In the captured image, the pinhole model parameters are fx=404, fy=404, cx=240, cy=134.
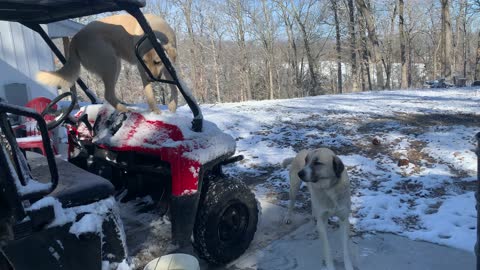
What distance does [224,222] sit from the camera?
10.6 ft

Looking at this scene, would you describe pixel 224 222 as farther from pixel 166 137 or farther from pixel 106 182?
pixel 106 182

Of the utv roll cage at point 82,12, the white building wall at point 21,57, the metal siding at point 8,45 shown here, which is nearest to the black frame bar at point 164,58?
the utv roll cage at point 82,12

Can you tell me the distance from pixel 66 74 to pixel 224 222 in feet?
5.97

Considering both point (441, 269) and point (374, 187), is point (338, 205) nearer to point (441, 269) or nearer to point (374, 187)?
point (441, 269)

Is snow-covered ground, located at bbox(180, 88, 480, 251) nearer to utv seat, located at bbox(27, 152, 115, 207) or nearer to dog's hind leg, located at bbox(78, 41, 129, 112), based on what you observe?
dog's hind leg, located at bbox(78, 41, 129, 112)

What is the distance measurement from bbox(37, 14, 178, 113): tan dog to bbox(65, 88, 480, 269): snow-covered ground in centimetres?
128

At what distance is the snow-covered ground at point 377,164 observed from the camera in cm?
380

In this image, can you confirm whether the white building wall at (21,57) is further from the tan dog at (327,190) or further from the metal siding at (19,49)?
the tan dog at (327,190)

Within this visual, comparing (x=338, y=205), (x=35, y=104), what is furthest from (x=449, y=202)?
(x=35, y=104)

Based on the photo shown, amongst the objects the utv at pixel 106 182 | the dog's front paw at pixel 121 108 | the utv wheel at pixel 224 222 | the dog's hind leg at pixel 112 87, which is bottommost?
the utv wheel at pixel 224 222

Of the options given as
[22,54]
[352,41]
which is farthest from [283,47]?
[22,54]

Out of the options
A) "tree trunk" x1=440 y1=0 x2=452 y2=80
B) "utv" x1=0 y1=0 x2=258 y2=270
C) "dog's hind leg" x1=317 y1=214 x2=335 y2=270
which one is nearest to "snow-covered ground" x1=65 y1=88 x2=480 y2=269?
"utv" x1=0 y1=0 x2=258 y2=270

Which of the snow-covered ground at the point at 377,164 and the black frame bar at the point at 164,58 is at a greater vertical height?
the black frame bar at the point at 164,58

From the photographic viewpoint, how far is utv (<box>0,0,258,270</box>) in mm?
1664
